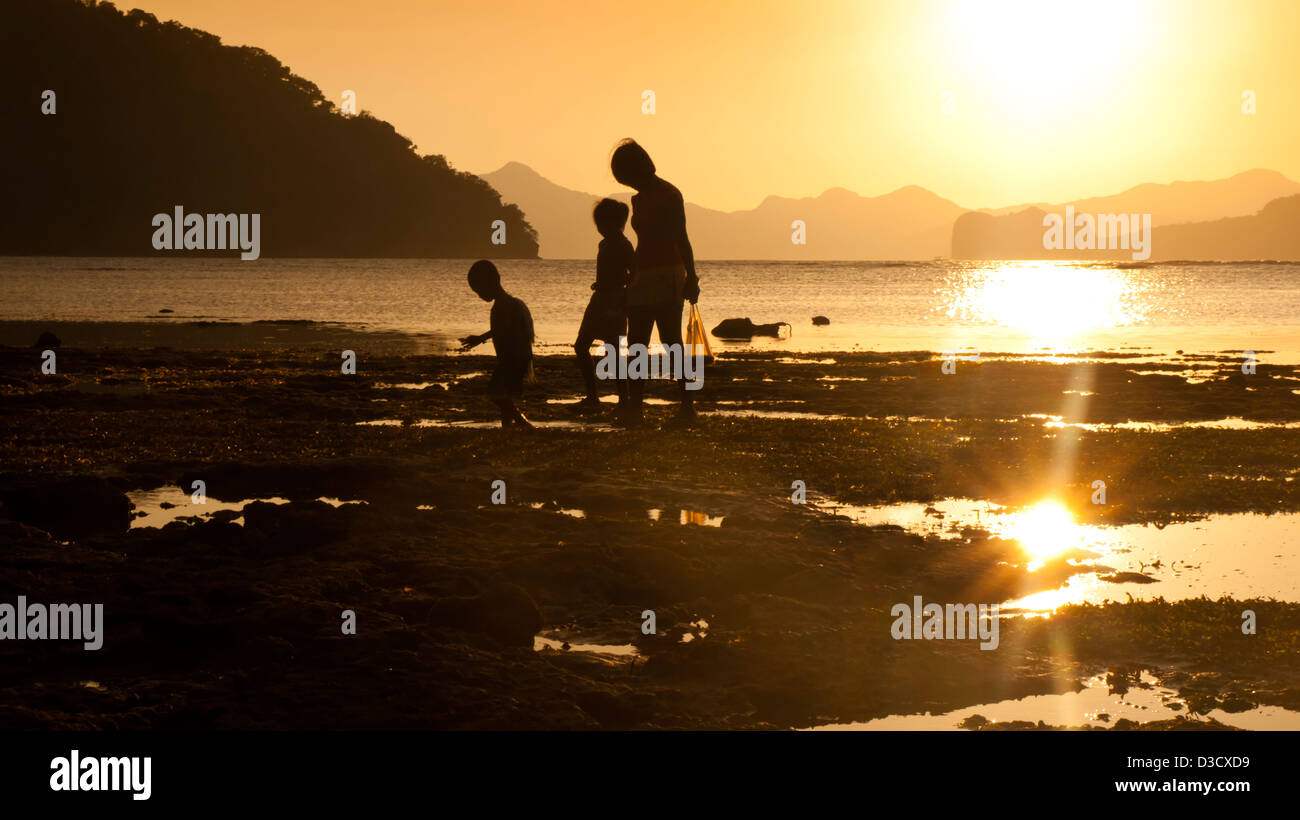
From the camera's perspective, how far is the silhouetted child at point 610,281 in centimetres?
1309

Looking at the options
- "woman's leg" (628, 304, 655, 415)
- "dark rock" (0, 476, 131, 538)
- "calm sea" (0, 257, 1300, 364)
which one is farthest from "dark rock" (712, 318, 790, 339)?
"dark rock" (0, 476, 131, 538)

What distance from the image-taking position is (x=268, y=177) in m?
176

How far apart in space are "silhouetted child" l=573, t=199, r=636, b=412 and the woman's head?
0.89 metres

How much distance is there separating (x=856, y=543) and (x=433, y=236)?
188733 mm

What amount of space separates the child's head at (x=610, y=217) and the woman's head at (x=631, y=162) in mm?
949

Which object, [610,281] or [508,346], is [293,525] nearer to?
[508,346]

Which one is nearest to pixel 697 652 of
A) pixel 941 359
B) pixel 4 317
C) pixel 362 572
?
pixel 362 572

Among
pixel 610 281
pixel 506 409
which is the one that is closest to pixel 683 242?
pixel 610 281

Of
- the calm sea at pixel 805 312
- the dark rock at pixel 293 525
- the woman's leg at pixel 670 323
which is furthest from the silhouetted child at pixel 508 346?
the calm sea at pixel 805 312

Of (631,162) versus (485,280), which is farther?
(485,280)

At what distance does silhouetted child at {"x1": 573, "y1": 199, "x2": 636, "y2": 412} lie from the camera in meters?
13.1

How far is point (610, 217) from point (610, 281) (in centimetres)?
71

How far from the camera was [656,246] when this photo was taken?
12.1 m
